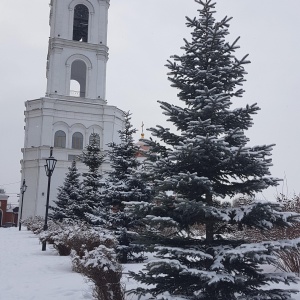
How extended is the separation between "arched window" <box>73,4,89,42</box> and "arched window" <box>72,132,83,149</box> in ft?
33.3

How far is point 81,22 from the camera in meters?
41.3

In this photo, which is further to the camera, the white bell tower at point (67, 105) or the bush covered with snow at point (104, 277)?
the white bell tower at point (67, 105)

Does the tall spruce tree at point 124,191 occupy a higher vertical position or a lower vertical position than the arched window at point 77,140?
lower

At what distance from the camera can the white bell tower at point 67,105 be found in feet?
127

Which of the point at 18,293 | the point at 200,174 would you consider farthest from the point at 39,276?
the point at 200,174

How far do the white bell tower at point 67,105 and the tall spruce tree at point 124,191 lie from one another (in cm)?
2564

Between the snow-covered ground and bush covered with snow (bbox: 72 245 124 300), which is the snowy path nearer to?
the snow-covered ground

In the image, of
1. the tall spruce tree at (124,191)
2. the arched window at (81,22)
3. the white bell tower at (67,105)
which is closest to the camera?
the tall spruce tree at (124,191)

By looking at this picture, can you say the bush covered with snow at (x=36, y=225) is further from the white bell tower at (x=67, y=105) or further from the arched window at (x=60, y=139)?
the arched window at (x=60, y=139)

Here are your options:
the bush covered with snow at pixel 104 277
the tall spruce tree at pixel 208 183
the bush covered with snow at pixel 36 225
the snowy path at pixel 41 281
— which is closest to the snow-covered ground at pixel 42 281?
the snowy path at pixel 41 281

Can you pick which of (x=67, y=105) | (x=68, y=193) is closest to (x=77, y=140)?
(x=67, y=105)

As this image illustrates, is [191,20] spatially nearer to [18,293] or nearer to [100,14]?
[18,293]

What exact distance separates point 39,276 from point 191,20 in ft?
21.7

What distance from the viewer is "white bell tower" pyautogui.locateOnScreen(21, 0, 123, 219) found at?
38594 millimetres
